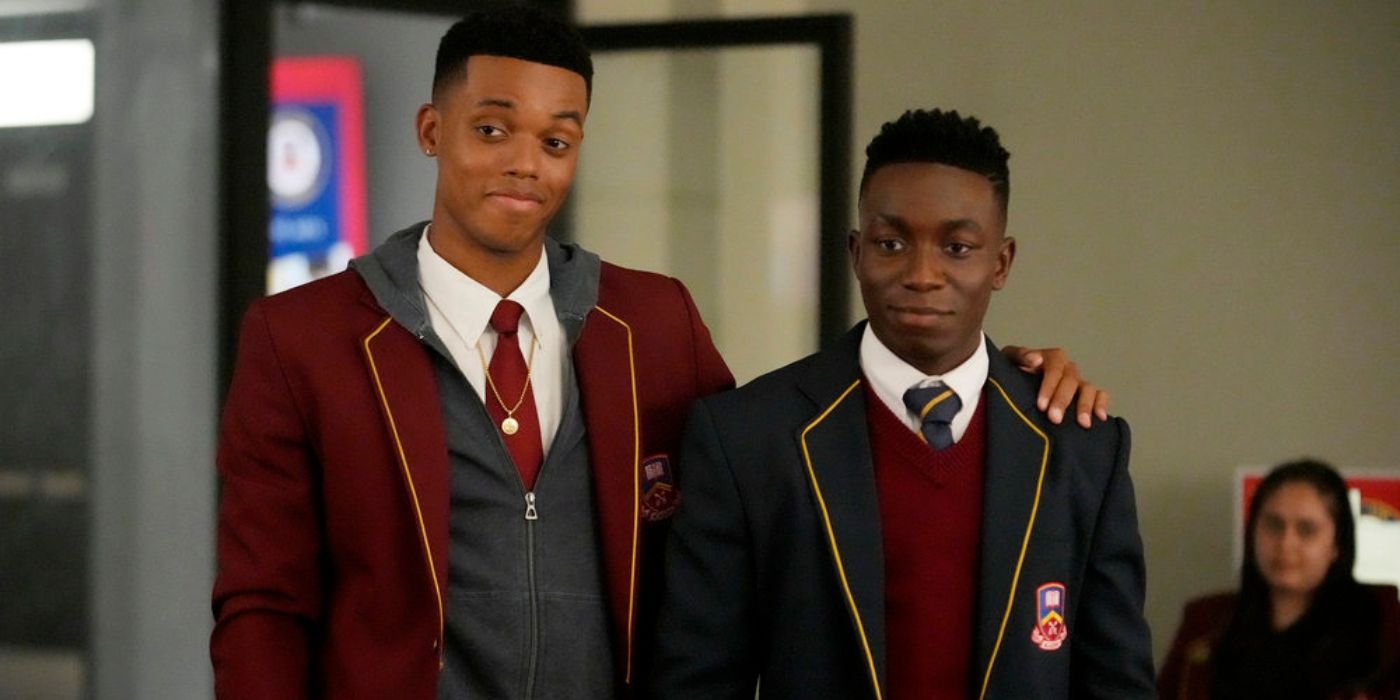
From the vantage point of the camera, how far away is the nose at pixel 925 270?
1556 mm

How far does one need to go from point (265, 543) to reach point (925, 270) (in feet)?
2.25

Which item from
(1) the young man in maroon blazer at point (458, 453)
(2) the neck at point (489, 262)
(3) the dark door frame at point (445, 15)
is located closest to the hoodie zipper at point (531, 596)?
(1) the young man in maroon blazer at point (458, 453)

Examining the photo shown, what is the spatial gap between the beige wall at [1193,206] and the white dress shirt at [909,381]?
287cm

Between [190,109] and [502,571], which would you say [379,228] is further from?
[502,571]

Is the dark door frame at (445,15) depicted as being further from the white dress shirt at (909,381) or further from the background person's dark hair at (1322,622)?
the white dress shirt at (909,381)

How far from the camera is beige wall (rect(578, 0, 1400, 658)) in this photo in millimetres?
4422

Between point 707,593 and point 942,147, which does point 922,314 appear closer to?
point 942,147

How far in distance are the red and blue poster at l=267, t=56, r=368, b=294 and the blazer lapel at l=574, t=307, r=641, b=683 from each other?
132 inches

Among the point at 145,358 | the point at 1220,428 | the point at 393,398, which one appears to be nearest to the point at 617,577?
the point at 393,398

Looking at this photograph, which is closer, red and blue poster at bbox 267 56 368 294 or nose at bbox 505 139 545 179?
nose at bbox 505 139 545 179

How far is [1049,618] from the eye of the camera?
5.09 feet

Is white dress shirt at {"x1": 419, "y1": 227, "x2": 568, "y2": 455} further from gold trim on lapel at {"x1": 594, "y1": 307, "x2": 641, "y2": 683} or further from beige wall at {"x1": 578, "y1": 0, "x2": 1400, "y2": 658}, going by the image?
beige wall at {"x1": 578, "y1": 0, "x2": 1400, "y2": 658}

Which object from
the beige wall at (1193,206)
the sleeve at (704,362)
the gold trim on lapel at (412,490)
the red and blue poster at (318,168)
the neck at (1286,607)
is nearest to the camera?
the gold trim on lapel at (412,490)

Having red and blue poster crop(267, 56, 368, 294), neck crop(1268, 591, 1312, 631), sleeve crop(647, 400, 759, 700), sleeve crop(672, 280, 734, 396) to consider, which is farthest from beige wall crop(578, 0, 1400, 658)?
sleeve crop(647, 400, 759, 700)
